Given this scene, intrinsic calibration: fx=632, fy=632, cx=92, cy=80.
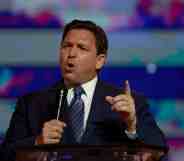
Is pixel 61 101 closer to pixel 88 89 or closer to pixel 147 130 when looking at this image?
pixel 88 89

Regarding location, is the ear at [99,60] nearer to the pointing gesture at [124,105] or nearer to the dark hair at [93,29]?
the dark hair at [93,29]

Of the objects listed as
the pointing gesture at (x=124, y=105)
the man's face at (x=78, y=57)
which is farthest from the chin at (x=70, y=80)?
the pointing gesture at (x=124, y=105)

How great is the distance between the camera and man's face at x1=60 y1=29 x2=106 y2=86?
1.95 m

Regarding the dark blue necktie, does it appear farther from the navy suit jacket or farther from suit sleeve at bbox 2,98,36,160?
suit sleeve at bbox 2,98,36,160

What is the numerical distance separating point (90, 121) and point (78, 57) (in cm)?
21

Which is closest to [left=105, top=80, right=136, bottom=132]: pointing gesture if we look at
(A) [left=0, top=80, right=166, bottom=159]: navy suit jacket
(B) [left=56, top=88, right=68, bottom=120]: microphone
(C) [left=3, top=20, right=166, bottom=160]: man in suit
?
(C) [left=3, top=20, right=166, bottom=160]: man in suit

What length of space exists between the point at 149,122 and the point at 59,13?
1.14 metres

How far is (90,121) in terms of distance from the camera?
191 cm

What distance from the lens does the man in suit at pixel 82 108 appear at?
72.9 inches

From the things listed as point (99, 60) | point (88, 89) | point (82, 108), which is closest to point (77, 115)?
point (82, 108)

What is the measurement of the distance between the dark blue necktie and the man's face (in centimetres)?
5

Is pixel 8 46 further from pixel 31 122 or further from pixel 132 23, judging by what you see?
pixel 31 122

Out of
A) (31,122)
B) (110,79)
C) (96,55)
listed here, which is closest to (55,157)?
(31,122)

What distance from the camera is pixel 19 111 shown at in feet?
6.48
